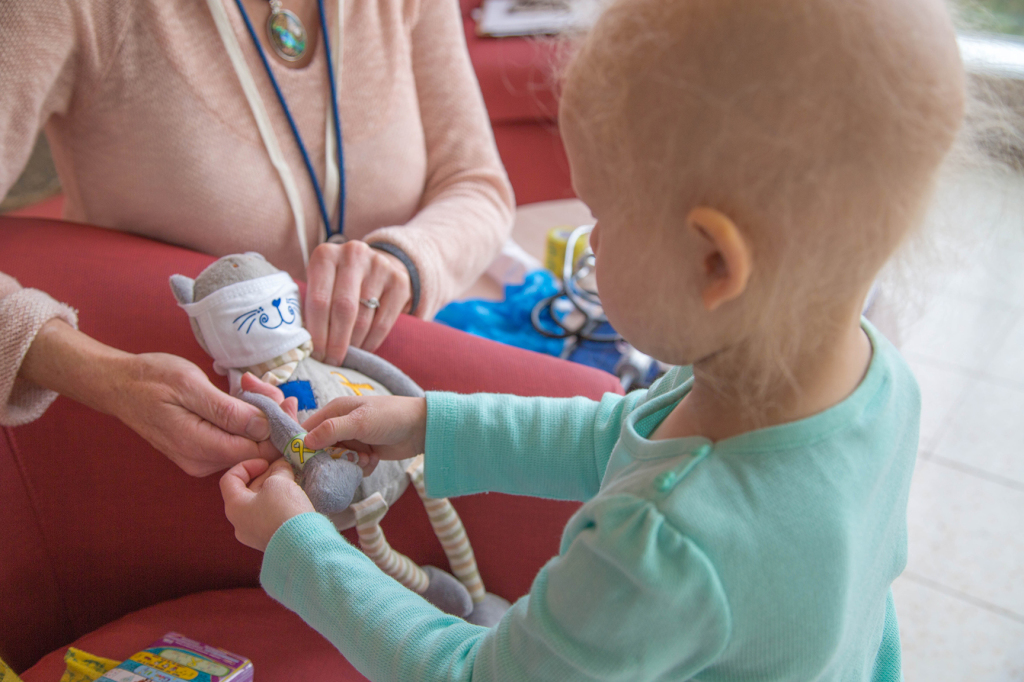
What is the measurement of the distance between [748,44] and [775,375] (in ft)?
0.67

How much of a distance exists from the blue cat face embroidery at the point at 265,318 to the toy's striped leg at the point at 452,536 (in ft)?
0.67

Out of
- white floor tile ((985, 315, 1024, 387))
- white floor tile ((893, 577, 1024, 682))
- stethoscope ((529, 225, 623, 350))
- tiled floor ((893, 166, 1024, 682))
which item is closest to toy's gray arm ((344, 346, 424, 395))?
tiled floor ((893, 166, 1024, 682))

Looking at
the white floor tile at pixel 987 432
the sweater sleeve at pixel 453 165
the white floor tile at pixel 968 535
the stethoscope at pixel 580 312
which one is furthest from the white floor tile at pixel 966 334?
the sweater sleeve at pixel 453 165

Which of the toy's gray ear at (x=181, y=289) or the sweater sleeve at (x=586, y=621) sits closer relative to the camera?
the sweater sleeve at (x=586, y=621)

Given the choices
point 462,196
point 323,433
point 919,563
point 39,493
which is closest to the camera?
point 323,433

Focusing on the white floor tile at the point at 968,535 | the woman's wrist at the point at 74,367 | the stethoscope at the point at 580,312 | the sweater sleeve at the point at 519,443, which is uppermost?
the woman's wrist at the point at 74,367

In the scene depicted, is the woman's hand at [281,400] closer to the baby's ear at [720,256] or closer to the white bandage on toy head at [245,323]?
the white bandage on toy head at [245,323]

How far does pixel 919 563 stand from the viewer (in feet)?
4.92

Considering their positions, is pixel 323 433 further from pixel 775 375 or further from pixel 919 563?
pixel 919 563

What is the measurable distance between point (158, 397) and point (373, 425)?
22cm

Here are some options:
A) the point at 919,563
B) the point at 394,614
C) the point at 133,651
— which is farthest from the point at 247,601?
the point at 919,563

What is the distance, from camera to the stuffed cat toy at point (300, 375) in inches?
29.3

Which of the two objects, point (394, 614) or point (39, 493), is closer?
point (394, 614)

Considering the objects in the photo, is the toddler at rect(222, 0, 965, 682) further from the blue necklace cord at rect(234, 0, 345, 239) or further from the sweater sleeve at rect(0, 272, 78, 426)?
Answer: the blue necklace cord at rect(234, 0, 345, 239)
